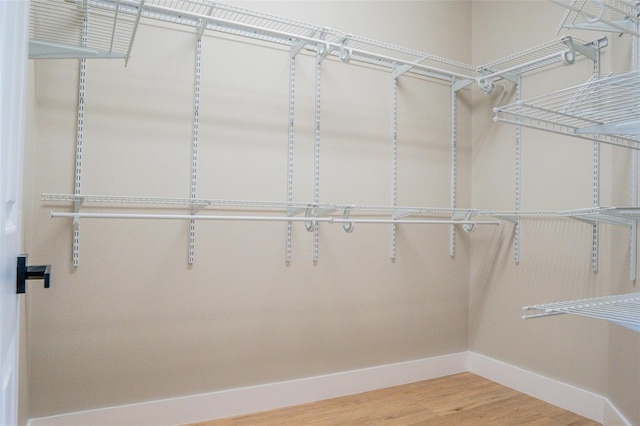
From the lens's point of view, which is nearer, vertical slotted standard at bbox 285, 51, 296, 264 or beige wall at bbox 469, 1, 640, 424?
beige wall at bbox 469, 1, 640, 424

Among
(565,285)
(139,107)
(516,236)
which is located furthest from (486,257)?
(139,107)

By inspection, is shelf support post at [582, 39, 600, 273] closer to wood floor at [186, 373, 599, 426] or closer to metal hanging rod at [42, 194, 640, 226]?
metal hanging rod at [42, 194, 640, 226]

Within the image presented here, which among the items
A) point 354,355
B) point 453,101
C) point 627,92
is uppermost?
point 453,101

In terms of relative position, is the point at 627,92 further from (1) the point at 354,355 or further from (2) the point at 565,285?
(1) the point at 354,355

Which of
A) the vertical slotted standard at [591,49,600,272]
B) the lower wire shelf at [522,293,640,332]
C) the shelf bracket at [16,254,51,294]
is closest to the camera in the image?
the shelf bracket at [16,254,51,294]

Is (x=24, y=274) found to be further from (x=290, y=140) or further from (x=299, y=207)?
(x=290, y=140)

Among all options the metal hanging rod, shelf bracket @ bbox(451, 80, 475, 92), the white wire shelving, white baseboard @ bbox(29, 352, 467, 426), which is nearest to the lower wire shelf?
the metal hanging rod

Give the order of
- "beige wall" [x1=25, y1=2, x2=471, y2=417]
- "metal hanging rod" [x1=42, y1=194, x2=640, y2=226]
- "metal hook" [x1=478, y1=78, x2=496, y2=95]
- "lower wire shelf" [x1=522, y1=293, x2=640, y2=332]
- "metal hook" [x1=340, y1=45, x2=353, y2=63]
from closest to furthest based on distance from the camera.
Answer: "lower wire shelf" [x1=522, y1=293, x2=640, y2=332], "metal hanging rod" [x1=42, y1=194, x2=640, y2=226], "beige wall" [x1=25, y1=2, x2=471, y2=417], "metal hook" [x1=340, y1=45, x2=353, y2=63], "metal hook" [x1=478, y1=78, x2=496, y2=95]

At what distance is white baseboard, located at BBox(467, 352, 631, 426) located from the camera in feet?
6.75

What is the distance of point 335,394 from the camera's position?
2336mm

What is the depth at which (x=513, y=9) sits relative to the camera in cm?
258

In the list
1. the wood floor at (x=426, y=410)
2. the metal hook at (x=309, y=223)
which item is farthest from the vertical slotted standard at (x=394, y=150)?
the wood floor at (x=426, y=410)

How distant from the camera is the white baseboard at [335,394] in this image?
74.4 inches

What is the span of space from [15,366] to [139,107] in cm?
138
